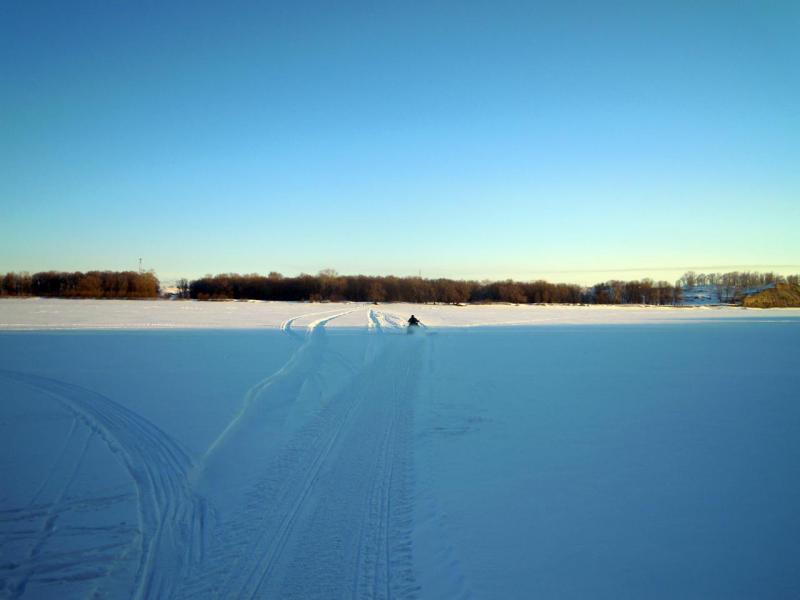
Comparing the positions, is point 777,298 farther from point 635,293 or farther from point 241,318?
point 241,318

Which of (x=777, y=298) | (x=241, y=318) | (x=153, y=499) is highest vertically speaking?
(x=777, y=298)

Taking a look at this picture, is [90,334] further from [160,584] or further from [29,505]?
[160,584]

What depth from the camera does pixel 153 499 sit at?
4926 millimetres

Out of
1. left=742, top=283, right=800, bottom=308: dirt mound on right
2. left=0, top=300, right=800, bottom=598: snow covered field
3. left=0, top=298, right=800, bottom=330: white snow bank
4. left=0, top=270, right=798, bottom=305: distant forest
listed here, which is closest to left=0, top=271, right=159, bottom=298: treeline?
left=0, top=270, right=798, bottom=305: distant forest

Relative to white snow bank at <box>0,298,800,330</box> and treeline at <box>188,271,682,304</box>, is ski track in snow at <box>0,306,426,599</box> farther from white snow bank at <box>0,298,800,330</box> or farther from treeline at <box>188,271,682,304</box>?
treeline at <box>188,271,682,304</box>

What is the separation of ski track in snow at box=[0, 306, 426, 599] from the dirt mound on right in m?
79.5

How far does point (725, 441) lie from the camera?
6926 millimetres

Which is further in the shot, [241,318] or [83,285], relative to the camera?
[83,285]

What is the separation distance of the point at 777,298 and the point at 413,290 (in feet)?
205

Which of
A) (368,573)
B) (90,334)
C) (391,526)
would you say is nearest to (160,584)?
(368,573)

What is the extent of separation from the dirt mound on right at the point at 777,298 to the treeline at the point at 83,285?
318 feet

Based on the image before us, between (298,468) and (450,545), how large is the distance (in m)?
2.30

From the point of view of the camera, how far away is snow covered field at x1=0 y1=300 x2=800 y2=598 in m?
3.69

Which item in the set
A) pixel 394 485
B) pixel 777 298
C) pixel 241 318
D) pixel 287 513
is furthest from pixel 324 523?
pixel 777 298
